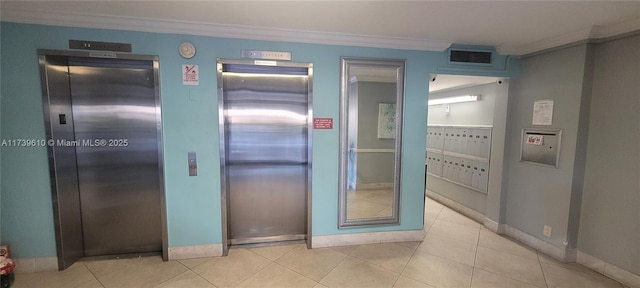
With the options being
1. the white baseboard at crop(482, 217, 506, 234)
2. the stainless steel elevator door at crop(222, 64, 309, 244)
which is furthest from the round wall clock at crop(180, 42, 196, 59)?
the white baseboard at crop(482, 217, 506, 234)

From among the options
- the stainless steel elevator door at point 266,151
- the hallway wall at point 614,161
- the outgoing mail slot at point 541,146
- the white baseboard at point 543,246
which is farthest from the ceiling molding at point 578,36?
the stainless steel elevator door at point 266,151

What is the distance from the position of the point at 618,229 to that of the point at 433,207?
90.8 inches

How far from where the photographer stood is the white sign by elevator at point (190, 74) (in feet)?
8.46

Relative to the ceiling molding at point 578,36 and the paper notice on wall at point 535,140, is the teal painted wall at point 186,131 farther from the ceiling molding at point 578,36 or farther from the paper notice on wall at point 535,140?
the paper notice on wall at point 535,140

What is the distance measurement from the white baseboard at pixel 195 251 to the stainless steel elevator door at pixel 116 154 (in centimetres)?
31

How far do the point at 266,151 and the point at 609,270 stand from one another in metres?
3.79

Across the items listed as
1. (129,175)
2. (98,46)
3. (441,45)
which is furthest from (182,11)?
(441,45)

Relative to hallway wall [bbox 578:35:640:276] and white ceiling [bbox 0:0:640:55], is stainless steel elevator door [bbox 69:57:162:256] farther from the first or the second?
hallway wall [bbox 578:35:640:276]

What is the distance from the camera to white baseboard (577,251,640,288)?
2.40 meters

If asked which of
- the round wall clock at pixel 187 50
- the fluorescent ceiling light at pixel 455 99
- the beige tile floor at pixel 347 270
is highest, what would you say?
the round wall clock at pixel 187 50

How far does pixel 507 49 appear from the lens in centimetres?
317

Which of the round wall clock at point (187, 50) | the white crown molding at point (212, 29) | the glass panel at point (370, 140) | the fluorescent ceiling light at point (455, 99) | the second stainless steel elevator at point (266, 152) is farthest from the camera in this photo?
the fluorescent ceiling light at point (455, 99)

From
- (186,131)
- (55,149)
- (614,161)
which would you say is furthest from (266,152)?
(614,161)

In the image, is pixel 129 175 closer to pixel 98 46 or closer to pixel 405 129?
pixel 98 46
